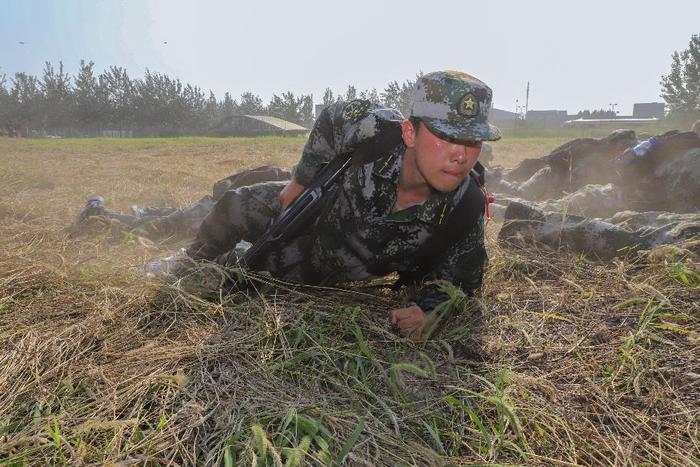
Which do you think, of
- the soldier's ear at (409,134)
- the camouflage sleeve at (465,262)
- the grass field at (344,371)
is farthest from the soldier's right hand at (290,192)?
the camouflage sleeve at (465,262)

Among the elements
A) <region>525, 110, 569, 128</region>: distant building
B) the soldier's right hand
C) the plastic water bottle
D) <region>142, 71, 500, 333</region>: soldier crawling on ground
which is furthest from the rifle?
<region>525, 110, 569, 128</region>: distant building

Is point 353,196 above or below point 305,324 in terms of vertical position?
above

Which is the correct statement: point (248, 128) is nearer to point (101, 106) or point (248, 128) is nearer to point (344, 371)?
point (101, 106)

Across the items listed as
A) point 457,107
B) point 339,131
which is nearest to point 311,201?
point 339,131

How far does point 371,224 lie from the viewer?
2.38m

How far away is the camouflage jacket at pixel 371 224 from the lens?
231cm

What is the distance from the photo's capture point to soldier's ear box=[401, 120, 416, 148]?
214 centimetres

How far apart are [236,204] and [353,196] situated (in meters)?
0.74

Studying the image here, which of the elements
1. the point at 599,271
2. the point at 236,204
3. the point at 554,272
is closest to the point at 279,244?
the point at 236,204

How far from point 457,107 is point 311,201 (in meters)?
0.82

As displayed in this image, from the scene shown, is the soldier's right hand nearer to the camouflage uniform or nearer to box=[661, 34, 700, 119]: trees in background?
the camouflage uniform

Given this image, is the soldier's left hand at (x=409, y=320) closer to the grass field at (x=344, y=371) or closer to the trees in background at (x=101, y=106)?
the grass field at (x=344, y=371)

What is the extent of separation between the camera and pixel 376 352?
190 centimetres

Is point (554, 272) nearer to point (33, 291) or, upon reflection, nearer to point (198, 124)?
point (33, 291)
